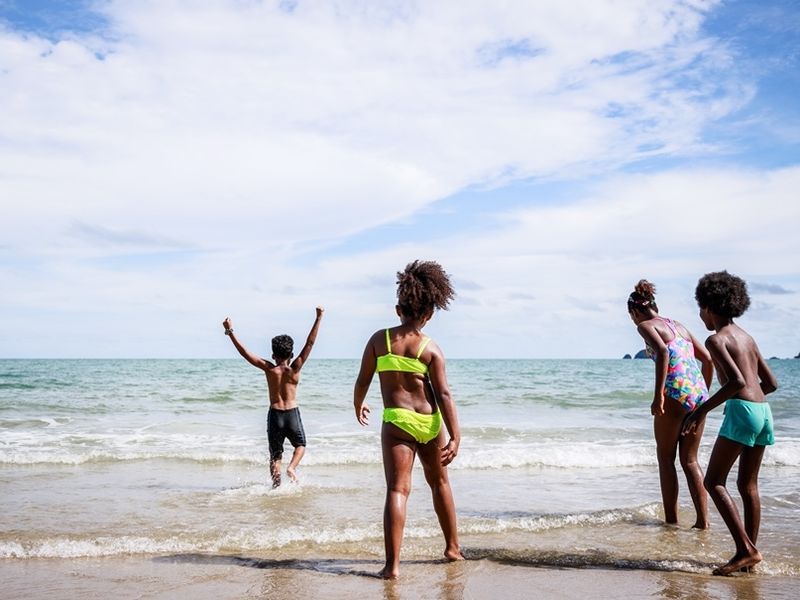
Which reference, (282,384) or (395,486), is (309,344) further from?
(395,486)

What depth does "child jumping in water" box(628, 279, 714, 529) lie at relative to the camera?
19.7 ft

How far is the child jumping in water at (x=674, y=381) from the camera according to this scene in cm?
601

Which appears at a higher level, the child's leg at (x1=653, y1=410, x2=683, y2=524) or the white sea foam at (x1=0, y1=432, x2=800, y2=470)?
the child's leg at (x1=653, y1=410, x2=683, y2=524)

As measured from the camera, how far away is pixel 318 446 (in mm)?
12672

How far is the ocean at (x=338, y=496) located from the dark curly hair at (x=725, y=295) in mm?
1880

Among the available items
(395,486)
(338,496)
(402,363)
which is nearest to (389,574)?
(395,486)

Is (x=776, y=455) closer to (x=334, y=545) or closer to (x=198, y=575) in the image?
(x=334, y=545)

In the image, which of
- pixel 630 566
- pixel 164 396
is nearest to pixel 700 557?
pixel 630 566

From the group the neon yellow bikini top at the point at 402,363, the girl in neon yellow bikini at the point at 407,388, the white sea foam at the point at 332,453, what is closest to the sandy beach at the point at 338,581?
the girl in neon yellow bikini at the point at 407,388

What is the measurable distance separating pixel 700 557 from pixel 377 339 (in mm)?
3102

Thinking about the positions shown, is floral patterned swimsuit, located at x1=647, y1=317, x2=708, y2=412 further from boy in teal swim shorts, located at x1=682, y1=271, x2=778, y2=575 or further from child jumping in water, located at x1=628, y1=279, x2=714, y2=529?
boy in teal swim shorts, located at x1=682, y1=271, x2=778, y2=575

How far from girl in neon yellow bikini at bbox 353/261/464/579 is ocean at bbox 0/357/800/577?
2.66ft

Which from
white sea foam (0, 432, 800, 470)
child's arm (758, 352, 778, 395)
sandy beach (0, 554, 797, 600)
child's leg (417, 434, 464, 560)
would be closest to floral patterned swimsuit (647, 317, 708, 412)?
child's arm (758, 352, 778, 395)

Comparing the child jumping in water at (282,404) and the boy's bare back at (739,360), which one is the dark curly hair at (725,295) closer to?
the boy's bare back at (739,360)
